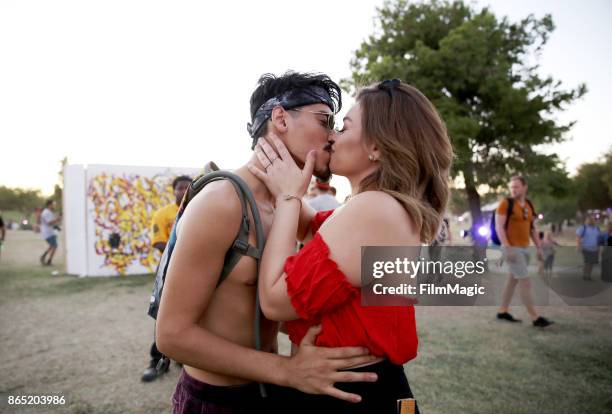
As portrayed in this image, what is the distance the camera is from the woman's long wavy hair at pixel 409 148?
1.69 meters

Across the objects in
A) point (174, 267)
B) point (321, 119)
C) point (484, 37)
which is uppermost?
point (484, 37)

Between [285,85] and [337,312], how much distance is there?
128 cm

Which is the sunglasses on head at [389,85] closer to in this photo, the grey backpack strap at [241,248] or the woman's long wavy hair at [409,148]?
the woman's long wavy hair at [409,148]

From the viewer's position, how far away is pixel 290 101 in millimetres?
2111

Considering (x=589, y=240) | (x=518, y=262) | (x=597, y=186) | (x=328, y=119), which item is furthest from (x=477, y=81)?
(x=597, y=186)

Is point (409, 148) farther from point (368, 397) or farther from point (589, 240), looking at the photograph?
point (589, 240)

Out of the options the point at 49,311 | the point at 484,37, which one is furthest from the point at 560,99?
the point at 49,311

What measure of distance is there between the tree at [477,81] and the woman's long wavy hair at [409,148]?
14120 millimetres

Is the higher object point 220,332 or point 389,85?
point 389,85

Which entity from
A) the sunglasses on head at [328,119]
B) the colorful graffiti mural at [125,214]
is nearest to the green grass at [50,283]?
the colorful graffiti mural at [125,214]

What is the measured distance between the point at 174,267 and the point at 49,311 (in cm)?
867

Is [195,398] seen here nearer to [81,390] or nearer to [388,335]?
[388,335]

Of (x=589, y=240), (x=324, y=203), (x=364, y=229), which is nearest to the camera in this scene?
(x=364, y=229)

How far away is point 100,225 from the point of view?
12.6m
